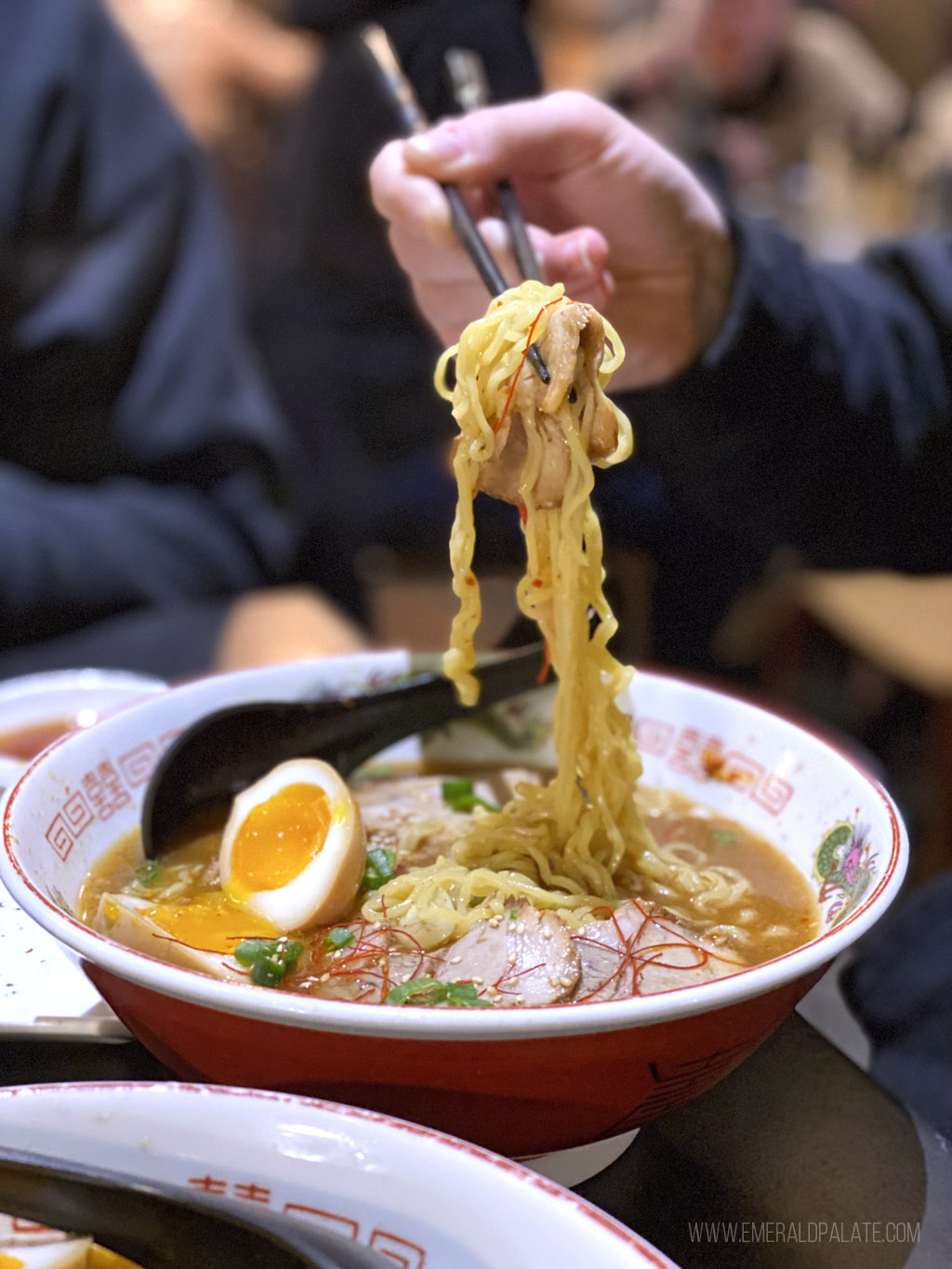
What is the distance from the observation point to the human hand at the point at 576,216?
4.83 feet

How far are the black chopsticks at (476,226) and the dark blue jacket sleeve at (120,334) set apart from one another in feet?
6.28

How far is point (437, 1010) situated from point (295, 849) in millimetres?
472

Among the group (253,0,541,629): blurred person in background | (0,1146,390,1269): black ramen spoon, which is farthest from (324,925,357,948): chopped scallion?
(253,0,541,629): blurred person in background

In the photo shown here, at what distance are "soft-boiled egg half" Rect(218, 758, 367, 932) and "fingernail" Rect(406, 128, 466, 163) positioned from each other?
82cm

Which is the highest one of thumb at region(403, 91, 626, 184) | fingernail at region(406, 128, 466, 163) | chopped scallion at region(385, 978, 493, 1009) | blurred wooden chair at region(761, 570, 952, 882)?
fingernail at region(406, 128, 466, 163)

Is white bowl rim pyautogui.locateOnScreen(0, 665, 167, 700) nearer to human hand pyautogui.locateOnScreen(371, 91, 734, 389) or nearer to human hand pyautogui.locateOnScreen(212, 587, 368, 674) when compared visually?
human hand pyautogui.locateOnScreen(212, 587, 368, 674)

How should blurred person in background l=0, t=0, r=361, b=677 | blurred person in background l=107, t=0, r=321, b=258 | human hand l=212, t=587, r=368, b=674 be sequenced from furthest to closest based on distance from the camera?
blurred person in background l=107, t=0, r=321, b=258
blurred person in background l=0, t=0, r=361, b=677
human hand l=212, t=587, r=368, b=674

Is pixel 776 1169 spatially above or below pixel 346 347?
above

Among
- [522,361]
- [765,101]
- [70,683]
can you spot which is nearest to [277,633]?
[70,683]

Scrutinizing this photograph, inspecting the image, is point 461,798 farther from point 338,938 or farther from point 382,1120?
point 382,1120

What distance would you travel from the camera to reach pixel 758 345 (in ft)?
6.68

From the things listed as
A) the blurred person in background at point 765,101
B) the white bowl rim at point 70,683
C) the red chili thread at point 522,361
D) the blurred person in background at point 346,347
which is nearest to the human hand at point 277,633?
the white bowl rim at point 70,683

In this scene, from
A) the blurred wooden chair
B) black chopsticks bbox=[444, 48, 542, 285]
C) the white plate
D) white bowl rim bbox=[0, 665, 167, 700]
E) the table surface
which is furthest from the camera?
the blurred wooden chair

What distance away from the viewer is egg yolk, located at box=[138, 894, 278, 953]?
107 cm
